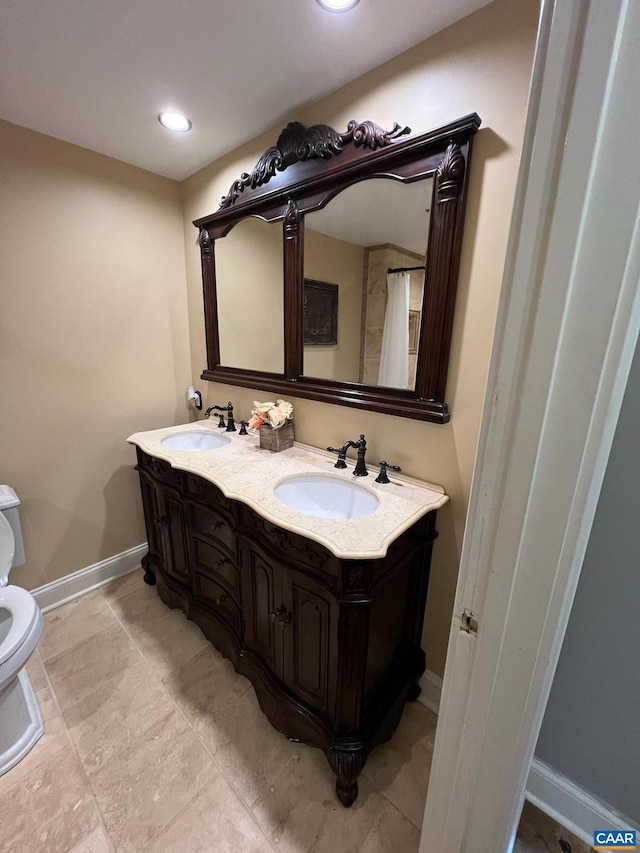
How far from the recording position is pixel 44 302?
1.67 m

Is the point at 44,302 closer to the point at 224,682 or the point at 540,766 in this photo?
the point at 224,682

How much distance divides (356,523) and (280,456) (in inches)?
24.1

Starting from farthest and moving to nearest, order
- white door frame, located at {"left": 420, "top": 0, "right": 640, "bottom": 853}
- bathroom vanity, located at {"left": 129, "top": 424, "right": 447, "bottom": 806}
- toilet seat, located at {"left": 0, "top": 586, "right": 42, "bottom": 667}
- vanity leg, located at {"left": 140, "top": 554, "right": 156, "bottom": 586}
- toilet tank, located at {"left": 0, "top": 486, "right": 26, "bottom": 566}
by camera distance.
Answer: vanity leg, located at {"left": 140, "top": 554, "right": 156, "bottom": 586}, toilet tank, located at {"left": 0, "top": 486, "right": 26, "bottom": 566}, toilet seat, located at {"left": 0, "top": 586, "right": 42, "bottom": 667}, bathroom vanity, located at {"left": 129, "top": 424, "right": 447, "bottom": 806}, white door frame, located at {"left": 420, "top": 0, "right": 640, "bottom": 853}

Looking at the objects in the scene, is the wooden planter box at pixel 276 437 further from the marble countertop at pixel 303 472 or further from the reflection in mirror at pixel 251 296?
the reflection in mirror at pixel 251 296

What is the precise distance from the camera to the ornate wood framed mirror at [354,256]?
1.13 m

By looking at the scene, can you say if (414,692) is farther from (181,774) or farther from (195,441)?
(195,441)

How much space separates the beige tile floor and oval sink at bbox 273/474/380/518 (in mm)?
857

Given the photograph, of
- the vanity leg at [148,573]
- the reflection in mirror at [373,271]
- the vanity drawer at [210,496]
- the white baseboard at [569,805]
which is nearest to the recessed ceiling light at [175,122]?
the reflection in mirror at [373,271]

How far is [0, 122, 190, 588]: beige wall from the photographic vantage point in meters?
1.60

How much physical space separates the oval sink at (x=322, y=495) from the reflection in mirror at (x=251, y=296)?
0.62 m

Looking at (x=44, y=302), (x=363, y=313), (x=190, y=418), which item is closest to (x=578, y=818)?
(x=363, y=313)

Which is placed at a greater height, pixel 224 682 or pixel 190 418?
pixel 190 418

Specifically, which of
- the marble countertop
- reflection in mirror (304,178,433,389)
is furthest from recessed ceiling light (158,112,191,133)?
the marble countertop

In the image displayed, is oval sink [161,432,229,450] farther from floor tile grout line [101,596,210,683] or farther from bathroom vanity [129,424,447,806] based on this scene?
floor tile grout line [101,596,210,683]
